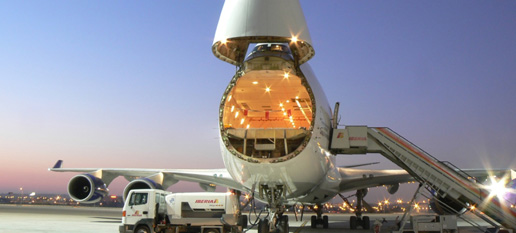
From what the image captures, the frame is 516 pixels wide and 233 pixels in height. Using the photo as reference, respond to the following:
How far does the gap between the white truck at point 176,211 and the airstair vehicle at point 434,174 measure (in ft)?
11.1

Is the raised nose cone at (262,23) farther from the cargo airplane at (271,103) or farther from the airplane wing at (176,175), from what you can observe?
the airplane wing at (176,175)

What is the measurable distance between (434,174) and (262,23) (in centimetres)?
673

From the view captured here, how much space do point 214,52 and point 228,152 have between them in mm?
2028

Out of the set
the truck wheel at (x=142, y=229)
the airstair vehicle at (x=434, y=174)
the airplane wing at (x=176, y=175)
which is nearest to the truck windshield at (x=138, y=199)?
the truck wheel at (x=142, y=229)

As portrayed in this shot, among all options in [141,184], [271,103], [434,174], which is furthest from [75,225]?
[434,174]

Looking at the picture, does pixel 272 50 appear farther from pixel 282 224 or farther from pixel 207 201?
pixel 207 201

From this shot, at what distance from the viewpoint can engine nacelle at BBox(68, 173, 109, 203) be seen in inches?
646

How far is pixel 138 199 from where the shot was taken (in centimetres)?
1265

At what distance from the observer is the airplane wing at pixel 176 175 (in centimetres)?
1453

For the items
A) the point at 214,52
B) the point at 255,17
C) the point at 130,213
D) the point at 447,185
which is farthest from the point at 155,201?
the point at 447,185

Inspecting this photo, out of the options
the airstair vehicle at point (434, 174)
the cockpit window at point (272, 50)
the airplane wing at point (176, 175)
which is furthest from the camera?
the airplane wing at point (176, 175)

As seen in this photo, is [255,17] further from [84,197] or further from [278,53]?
[84,197]

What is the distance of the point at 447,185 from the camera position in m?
11.8

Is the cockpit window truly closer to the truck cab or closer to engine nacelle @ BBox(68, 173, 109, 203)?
the truck cab
